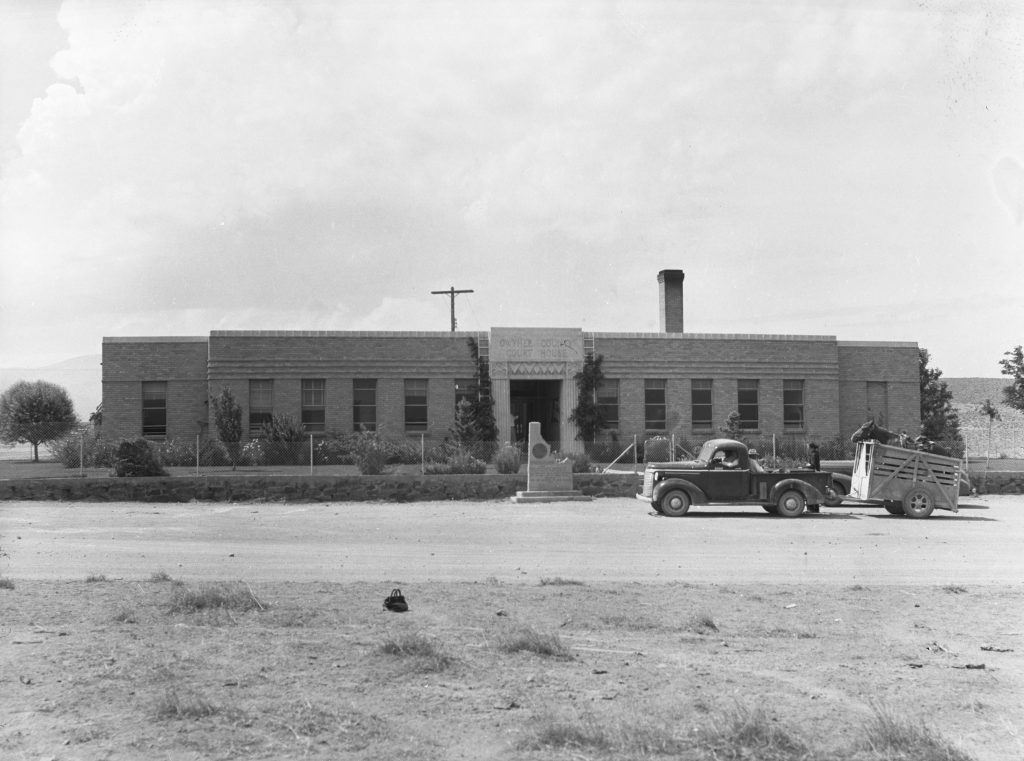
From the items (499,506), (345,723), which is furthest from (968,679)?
(499,506)

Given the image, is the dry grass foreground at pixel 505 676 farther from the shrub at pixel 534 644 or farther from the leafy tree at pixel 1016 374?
the leafy tree at pixel 1016 374

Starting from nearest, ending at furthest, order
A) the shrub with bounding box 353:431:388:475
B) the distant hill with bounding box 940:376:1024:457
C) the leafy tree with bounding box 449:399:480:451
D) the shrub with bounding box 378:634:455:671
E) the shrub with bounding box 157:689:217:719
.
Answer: the shrub with bounding box 157:689:217:719, the shrub with bounding box 378:634:455:671, the shrub with bounding box 353:431:388:475, the leafy tree with bounding box 449:399:480:451, the distant hill with bounding box 940:376:1024:457

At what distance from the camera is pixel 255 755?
5.05 meters

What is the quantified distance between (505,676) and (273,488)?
1822cm

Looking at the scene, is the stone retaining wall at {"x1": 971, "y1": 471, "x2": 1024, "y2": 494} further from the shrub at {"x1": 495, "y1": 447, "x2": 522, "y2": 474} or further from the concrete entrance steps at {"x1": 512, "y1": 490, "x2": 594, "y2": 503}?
the shrub at {"x1": 495, "y1": 447, "x2": 522, "y2": 474}

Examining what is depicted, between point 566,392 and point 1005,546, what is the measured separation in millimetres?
23166

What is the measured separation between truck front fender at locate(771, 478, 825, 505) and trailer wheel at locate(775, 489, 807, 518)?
0.08 m

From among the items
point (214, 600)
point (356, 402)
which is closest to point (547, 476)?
point (356, 402)

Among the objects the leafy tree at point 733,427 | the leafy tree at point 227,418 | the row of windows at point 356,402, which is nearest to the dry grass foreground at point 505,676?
the leafy tree at point 733,427

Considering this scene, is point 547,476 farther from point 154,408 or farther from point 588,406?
point 154,408

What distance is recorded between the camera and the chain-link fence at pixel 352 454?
88.1 ft

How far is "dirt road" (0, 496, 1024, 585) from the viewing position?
1135 cm

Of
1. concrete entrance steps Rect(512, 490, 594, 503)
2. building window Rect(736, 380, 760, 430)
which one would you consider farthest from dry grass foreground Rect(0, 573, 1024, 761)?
building window Rect(736, 380, 760, 430)

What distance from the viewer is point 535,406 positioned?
4062 cm
